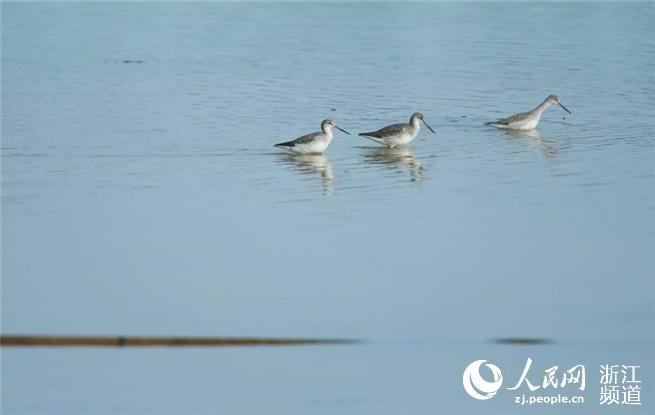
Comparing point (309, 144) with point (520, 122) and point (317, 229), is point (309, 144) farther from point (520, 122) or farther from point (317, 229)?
point (317, 229)

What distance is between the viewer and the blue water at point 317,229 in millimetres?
7883

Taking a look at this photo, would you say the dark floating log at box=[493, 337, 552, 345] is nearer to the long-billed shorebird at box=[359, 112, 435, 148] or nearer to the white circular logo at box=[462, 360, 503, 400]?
the white circular logo at box=[462, 360, 503, 400]

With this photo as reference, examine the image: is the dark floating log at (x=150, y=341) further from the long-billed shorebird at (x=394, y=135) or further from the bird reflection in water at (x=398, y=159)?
the long-billed shorebird at (x=394, y=135)

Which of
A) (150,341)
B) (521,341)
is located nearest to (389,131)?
(521,341)

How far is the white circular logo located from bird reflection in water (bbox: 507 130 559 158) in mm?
6461

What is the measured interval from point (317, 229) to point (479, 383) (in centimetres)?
309

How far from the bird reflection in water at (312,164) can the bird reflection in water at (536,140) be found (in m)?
2.01

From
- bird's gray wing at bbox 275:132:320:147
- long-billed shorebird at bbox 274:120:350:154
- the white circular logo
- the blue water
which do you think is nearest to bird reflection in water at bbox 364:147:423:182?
the blue water

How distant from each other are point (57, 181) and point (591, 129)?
579 cm

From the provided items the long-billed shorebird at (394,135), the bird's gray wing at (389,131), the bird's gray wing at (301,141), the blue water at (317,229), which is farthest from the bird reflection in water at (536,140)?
the bird's gray wing at (301,141)

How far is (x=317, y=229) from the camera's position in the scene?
1061 cm

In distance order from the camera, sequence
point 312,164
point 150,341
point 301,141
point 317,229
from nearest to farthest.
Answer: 1. point 150,341
2. point 317,229
3. point 312,164
4. point 301,141

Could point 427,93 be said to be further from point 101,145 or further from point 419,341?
point 419,341

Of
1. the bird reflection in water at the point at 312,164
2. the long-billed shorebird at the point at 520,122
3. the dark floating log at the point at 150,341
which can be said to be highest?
the long-billed shorebird at the point at 520,122
